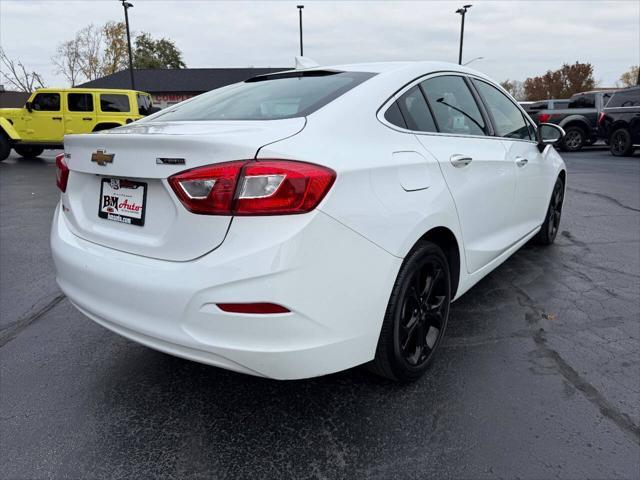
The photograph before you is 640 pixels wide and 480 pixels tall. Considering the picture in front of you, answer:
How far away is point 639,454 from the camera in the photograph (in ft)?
6.61

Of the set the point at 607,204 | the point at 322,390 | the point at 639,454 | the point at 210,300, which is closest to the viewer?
the point at 210,300

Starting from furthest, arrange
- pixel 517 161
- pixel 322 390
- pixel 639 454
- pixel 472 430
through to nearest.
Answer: pixel 517 161, pixel 322 390, pixel 472 430, pixel 639 454

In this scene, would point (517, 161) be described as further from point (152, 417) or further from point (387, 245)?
point (152, 417)

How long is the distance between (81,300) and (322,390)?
4.08 feet

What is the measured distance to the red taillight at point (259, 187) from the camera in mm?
1771

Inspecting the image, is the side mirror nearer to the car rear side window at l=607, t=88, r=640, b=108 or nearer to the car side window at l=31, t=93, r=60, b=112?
the car rear side window at l=607, t=88, r=640, b=108

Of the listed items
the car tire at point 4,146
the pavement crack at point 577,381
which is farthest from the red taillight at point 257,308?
the car tire at point 4,146

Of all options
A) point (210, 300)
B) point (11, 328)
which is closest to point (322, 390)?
point (210, 300)

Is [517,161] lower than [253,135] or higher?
lower

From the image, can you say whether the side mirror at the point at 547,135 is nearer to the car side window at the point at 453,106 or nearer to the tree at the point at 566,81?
the car side window at the point at 453,106

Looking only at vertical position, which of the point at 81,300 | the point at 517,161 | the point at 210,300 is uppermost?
the point at 517,161

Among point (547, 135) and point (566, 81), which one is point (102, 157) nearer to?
point (547, 135)

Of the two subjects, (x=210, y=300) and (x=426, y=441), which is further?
(x=426, y=441)

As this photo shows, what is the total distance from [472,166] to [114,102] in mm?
14582
